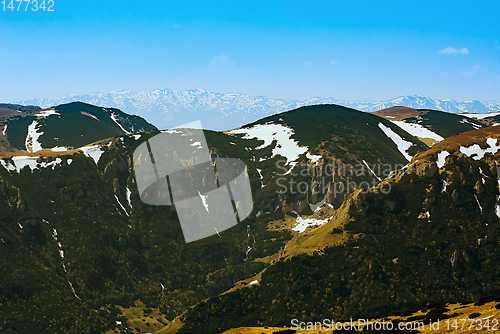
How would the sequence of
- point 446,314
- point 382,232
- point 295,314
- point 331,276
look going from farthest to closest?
point 382,232, point 331,276, point 295,314, point 446,314

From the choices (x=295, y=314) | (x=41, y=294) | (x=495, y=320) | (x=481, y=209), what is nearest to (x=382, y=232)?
(x=481, y=209)

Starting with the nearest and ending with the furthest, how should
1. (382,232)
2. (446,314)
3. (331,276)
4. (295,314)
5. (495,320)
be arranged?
(495,320), (446,314), (295,314), (331,276), (382,232)

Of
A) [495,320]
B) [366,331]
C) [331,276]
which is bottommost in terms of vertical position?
[331,276]

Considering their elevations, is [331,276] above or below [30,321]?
above

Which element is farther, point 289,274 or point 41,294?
point 41,294

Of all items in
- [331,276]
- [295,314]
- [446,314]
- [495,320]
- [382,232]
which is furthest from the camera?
[382,232]

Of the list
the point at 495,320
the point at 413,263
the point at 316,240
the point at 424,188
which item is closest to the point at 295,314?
the point at 316,240

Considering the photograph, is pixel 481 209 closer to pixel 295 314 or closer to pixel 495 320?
pixel 295 314

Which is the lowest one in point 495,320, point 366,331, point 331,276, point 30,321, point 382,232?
point 30,321

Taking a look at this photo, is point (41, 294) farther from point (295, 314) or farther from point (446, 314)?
point (446, 314)
